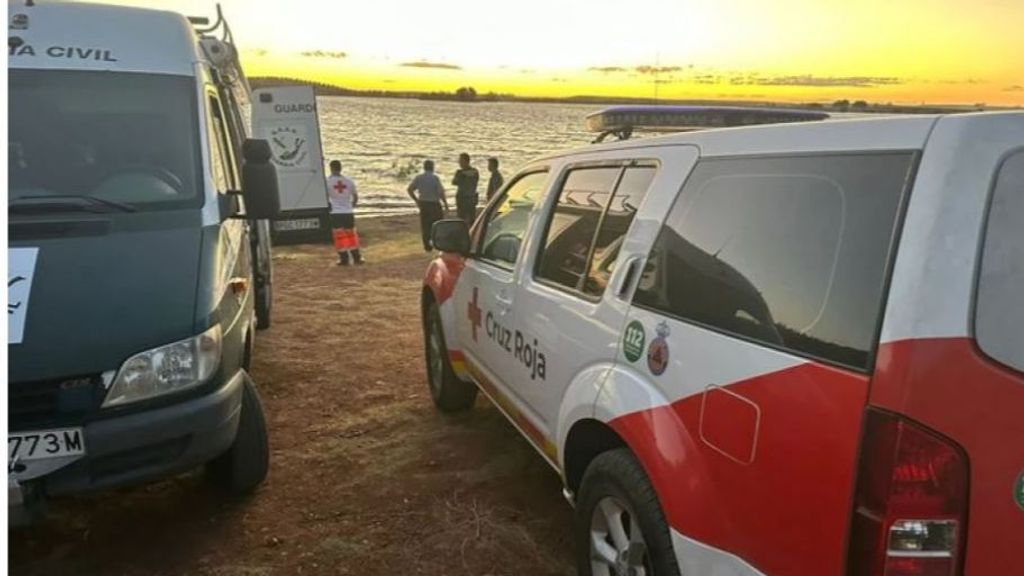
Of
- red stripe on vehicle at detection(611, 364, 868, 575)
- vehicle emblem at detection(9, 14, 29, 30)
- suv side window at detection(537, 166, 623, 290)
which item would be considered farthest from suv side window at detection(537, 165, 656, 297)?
vehicle emblem at detection(9, 14, 29, 30)

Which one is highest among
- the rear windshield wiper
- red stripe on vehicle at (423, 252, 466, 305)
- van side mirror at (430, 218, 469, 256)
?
the rear windshield wiper

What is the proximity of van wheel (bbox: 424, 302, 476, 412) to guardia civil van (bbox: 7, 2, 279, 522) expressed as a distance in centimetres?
118

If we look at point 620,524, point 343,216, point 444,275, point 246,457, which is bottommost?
point 343,216

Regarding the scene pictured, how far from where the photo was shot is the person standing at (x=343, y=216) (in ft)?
39.4

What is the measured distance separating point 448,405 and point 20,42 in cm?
318

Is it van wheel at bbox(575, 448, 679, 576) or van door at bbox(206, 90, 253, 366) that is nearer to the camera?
van wheel at bbox(575, 448, 679, 576)

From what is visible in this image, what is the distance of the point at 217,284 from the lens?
3.57m

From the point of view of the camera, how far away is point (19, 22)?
4391 millimetres

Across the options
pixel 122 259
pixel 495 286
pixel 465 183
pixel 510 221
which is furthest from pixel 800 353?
pixel 465 183

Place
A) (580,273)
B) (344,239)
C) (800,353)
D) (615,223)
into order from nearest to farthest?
(800,353)
(615,223)
(580,273)
(344,239)

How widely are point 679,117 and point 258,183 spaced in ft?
7.44

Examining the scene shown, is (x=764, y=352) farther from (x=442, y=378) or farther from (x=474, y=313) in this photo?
(x=442, y=378)

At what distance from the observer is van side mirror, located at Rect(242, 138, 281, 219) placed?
14.4 ft

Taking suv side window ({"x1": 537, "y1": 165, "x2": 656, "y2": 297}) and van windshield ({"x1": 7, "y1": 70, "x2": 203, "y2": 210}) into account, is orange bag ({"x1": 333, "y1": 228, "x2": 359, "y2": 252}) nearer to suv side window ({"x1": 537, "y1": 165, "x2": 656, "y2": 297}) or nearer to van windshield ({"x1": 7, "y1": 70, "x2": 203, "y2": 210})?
van windshield ({"x1": 7, "y1": 70, "x2": 203, "y2": 210})
